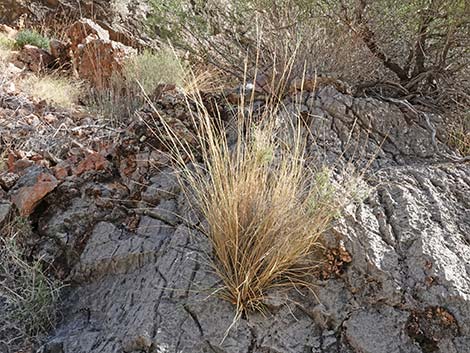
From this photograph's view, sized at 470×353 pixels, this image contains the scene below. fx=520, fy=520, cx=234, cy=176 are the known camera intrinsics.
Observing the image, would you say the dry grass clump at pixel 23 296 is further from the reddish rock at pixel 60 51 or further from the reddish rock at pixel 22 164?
the reddish rock at pixel 60 51

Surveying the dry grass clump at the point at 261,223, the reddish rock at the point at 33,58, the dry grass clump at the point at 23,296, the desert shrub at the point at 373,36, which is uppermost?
the desert shrub at the point at 373,36

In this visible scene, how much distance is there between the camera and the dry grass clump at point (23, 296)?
2520mm

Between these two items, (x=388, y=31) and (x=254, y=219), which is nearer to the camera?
(x=254, y=219)

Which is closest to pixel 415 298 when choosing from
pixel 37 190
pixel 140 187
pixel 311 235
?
pixel 311 235

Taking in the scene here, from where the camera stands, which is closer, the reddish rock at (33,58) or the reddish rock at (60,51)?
the reddish rock at (33,58)

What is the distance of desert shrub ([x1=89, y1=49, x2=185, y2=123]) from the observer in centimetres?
458

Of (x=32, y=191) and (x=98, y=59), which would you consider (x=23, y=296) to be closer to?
(x=32, y=191)

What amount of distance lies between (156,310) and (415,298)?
44.9 inches

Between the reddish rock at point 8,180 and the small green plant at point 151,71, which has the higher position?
the small green plant at point 151,71

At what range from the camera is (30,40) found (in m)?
6.27

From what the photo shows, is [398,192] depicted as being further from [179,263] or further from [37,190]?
[37,190]

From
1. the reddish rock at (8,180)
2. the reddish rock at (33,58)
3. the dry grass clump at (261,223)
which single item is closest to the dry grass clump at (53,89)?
the reddish rock at (33,58)

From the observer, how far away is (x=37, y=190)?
310cm

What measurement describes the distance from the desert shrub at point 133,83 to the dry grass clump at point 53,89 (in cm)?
20
